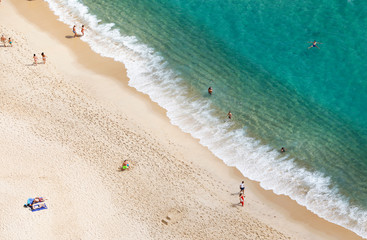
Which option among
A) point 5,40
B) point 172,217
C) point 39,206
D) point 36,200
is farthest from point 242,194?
point 5,40

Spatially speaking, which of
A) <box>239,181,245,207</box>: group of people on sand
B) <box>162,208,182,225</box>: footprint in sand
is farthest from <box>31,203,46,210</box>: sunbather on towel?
<box>239,181,245,207</box>: group of people on sand

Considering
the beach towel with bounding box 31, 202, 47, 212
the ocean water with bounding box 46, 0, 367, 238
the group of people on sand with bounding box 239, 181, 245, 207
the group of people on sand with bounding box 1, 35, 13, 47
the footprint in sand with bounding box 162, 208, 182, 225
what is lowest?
the beach towel with bounding box 31, 202, 47, 212

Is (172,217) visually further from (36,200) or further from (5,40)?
(5,40)

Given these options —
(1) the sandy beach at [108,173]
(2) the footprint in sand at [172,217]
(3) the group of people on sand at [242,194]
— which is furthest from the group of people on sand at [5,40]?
(3) the group of people on sand at [242,194]

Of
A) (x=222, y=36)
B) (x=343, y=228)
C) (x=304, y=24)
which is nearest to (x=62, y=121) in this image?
(x=222, y=36)

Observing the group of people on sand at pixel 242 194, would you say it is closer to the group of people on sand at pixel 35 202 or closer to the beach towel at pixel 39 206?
the beach towel at pixel 39 206

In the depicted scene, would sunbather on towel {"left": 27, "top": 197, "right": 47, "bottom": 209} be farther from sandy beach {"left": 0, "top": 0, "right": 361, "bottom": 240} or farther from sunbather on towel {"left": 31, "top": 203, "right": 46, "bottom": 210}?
sandy beach {"left": 0, "top": 0, "right": 361, "bottom": 240}

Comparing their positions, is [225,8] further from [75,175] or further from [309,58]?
[75,175]
